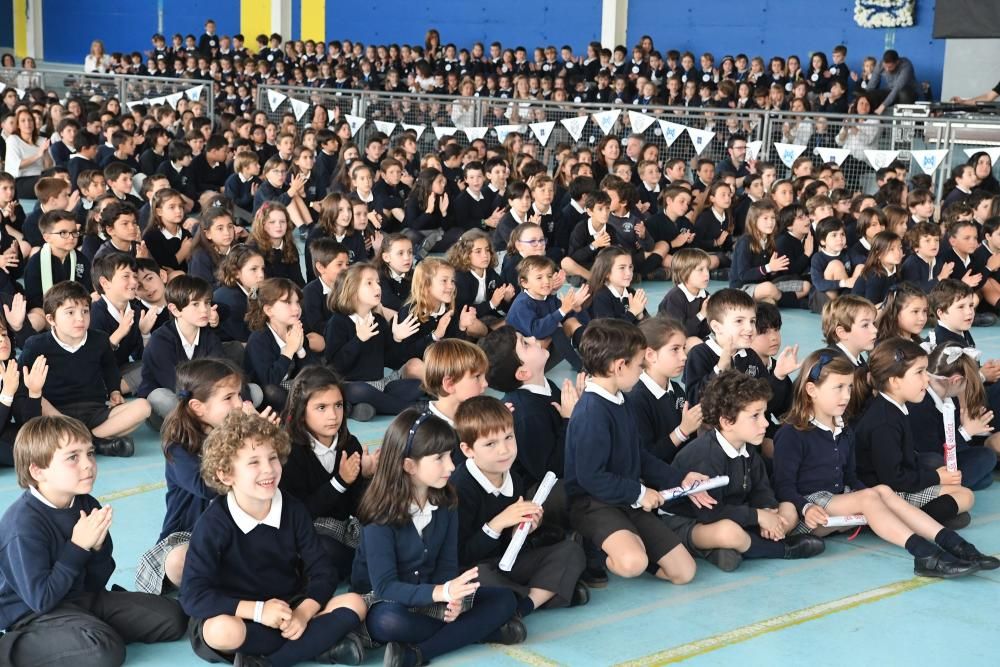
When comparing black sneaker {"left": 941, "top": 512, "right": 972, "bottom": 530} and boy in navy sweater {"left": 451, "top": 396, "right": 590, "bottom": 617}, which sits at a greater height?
boy in navy sweater {"left": 451, "top": 396, "right": 590, "bottom": 617}

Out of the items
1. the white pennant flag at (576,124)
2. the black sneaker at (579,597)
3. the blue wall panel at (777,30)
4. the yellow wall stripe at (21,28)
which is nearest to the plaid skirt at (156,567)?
the black sneaker at (579,597)

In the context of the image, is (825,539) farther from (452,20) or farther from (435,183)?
(452,20)

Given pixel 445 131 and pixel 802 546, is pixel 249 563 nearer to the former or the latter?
pixel 802 546

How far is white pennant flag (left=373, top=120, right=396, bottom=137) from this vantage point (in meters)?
14.9

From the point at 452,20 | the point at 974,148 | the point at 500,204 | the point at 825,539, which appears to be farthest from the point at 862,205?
the point at 452,20

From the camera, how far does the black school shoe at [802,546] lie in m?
4.77

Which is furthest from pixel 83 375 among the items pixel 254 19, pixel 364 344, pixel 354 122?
pixel 254 19

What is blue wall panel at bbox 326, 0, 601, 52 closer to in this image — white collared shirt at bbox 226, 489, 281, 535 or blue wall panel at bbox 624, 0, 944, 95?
blue wall panel at bbox 624, 0, 944, 95

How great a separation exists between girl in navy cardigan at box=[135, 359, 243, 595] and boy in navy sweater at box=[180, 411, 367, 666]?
13.8 inches

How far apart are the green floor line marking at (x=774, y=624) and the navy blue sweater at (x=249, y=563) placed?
1.02 m

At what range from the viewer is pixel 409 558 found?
3.85 m

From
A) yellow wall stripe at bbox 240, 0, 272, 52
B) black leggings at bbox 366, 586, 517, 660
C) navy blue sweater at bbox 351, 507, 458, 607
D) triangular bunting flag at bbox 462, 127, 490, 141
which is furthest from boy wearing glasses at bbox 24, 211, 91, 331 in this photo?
yellow wall stripe at bbox 240, 0, 272, 52

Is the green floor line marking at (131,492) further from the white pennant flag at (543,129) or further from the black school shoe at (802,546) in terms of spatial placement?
the white pennant flag at (543,129)

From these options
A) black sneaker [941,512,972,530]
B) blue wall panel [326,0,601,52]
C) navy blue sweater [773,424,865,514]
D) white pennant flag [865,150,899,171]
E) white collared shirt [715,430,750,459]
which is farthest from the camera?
blue wall panel [326,0,601,52]
